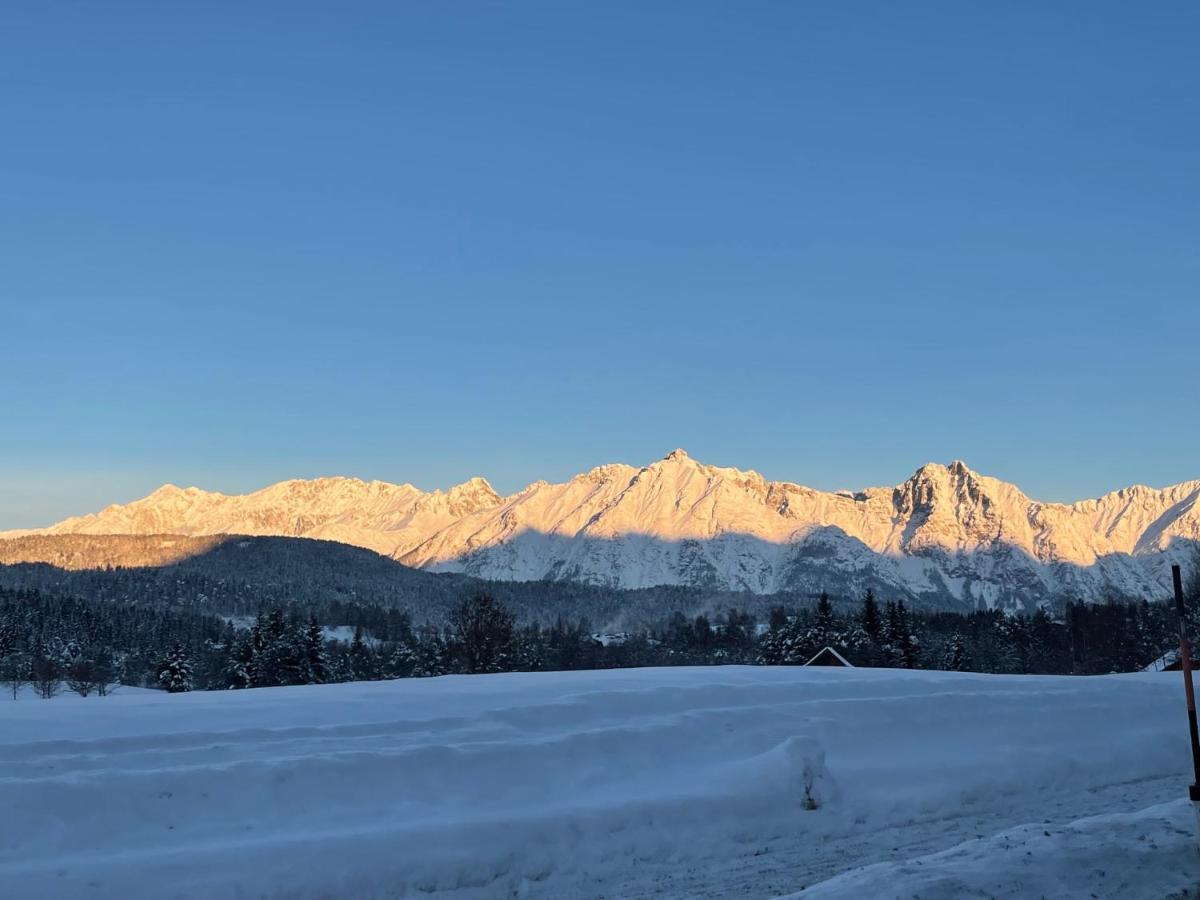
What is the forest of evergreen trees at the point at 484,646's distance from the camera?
61312 millimetres

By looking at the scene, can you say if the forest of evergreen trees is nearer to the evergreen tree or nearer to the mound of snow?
the evergreen tree

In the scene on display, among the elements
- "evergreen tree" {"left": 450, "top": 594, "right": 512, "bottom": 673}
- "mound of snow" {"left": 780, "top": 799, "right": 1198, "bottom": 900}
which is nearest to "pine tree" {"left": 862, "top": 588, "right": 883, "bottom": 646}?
"evergreen tree" {"left": 450, "top": 594, "right": 512, "bottom": 673}

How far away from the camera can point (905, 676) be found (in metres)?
26.6

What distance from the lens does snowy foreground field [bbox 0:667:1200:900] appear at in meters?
11.8

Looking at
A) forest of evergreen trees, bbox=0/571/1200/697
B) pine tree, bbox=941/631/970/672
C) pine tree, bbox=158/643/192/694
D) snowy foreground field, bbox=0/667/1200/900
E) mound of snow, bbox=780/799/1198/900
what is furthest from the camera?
pine tree, bbox=941/631/970/672

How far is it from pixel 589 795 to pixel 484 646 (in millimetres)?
41690

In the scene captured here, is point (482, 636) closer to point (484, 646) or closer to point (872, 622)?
point (484, 646)

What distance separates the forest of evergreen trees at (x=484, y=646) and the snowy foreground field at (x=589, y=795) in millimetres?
37721

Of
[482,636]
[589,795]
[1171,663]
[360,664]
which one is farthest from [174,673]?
[589,795]

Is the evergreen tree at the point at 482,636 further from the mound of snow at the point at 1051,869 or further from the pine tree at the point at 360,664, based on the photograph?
the mound of snow at the point at 1051,869

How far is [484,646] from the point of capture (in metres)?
56.6

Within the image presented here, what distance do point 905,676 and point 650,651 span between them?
123360 millimetres

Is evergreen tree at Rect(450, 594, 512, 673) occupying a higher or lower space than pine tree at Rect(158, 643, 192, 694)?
higher

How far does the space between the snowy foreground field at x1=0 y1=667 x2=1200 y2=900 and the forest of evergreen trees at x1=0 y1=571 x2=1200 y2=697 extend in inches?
1485
